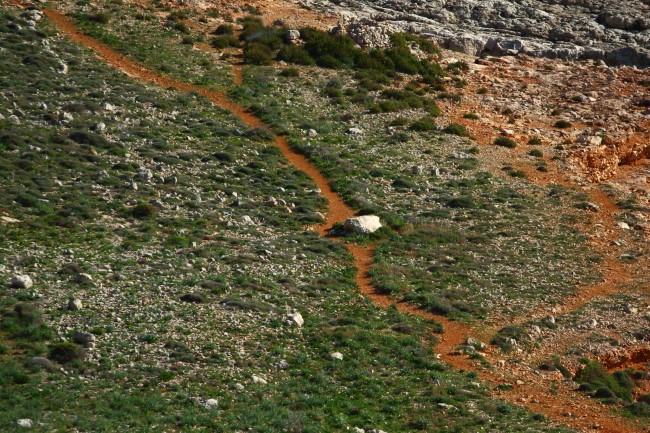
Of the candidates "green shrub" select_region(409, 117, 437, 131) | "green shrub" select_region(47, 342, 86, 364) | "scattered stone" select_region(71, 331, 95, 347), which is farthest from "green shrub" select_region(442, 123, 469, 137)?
"green shrub" select_region(47, 342, 86, 364)

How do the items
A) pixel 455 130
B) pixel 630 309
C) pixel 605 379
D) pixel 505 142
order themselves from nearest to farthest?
pixel 605 379, pixel 630 309, pixel 505 142, pixel 455 130

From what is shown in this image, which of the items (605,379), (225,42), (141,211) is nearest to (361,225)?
(141,211)

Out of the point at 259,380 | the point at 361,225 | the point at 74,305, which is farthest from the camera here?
the point at 361,225

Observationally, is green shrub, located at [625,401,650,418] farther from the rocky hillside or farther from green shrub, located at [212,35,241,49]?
the rocky hillside

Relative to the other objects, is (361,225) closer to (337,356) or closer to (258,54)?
(337,356)

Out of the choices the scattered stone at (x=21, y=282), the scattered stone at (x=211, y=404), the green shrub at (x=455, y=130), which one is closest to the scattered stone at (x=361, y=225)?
the scattered stone at (x=21, y=282)

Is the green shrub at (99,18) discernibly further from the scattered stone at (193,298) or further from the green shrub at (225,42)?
the scattered stone at (193,298)

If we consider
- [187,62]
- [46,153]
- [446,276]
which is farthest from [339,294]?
[187,62]

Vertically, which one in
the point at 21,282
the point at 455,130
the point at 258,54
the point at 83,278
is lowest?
the point at 21,282
